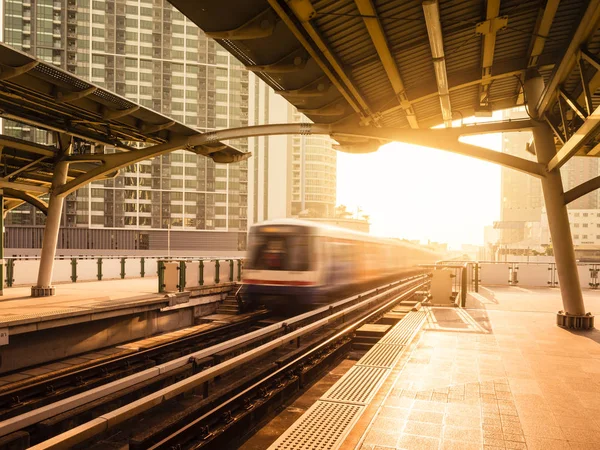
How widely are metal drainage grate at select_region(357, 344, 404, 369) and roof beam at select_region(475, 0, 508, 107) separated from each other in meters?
5.50

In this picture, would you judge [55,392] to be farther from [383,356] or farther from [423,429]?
[423,429]

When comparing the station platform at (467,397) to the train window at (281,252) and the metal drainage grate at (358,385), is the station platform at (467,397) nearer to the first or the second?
the metal drainage grate at (358,385)

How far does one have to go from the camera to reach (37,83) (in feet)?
34.8

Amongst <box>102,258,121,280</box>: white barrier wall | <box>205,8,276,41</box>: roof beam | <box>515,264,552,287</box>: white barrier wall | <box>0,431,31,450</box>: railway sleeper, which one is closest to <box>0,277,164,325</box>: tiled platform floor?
<box>0,431,31,450</box>: railway sleeper

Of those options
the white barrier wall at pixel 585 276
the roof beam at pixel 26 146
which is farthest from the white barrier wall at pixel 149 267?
the white barrier wall at pixel 585 276

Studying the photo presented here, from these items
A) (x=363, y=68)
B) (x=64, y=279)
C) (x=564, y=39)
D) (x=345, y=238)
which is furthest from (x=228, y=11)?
(x=64, y=279)

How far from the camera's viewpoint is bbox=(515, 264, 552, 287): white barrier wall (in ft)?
81.7

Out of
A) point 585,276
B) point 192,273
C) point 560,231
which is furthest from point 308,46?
point 585,276

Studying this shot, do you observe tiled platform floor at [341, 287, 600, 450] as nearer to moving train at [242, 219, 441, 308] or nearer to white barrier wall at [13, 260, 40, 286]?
moving train at [242, 219, 441, 308]

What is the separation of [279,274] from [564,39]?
29.5 feet

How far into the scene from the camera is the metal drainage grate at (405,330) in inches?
385

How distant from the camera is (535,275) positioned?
25047 millimetres

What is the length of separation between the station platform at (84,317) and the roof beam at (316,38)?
25.5 ft

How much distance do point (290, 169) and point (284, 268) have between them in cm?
11730
